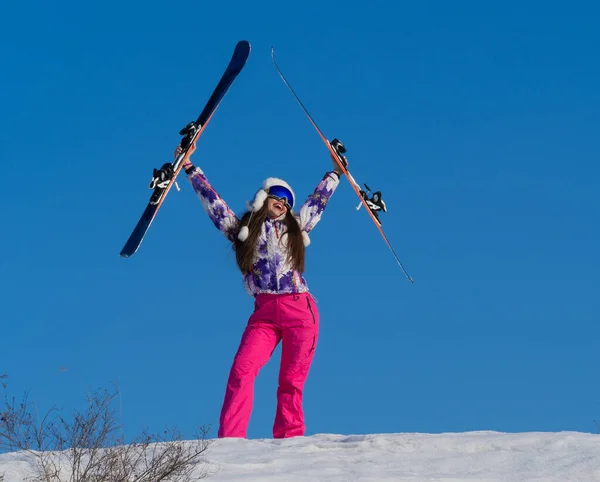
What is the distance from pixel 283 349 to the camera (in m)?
6.07

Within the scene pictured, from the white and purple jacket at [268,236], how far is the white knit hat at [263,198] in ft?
0.30

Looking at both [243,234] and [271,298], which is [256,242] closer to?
Result: [243,234]

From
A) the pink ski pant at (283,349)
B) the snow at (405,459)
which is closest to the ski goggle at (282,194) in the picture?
the pink ski pant at (283,349)

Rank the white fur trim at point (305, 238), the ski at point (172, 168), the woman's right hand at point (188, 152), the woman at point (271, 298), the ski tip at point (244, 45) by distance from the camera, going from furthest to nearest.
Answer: the ski tip at point (244, 45) < the woman's right hand at point (188, 152) < the white fur trim at point (305, 238) < the ski at point (172, 168) < the woman at point (271, 298)

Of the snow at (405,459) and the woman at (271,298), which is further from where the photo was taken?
the woman at (271,298)

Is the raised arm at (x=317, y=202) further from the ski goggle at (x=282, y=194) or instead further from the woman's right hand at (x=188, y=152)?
the woman's right hand at (x=188, y=152)

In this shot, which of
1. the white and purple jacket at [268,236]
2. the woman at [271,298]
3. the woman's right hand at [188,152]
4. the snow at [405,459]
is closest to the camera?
the snow at [405,459]

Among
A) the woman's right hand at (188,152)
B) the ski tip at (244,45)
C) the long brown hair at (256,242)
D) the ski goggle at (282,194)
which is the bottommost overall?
the long brown hair at (256,242)

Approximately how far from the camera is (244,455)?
15.1ft

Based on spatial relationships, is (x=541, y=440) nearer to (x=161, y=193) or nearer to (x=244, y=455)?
(x=244, y=455)

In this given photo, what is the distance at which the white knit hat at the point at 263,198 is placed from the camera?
6.13 metres

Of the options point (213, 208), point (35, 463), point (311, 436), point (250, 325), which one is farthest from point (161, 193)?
point (35, 463)

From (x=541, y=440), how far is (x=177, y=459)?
1916 mm

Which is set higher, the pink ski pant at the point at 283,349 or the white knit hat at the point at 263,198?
the white knit hat at the point at 263,198
